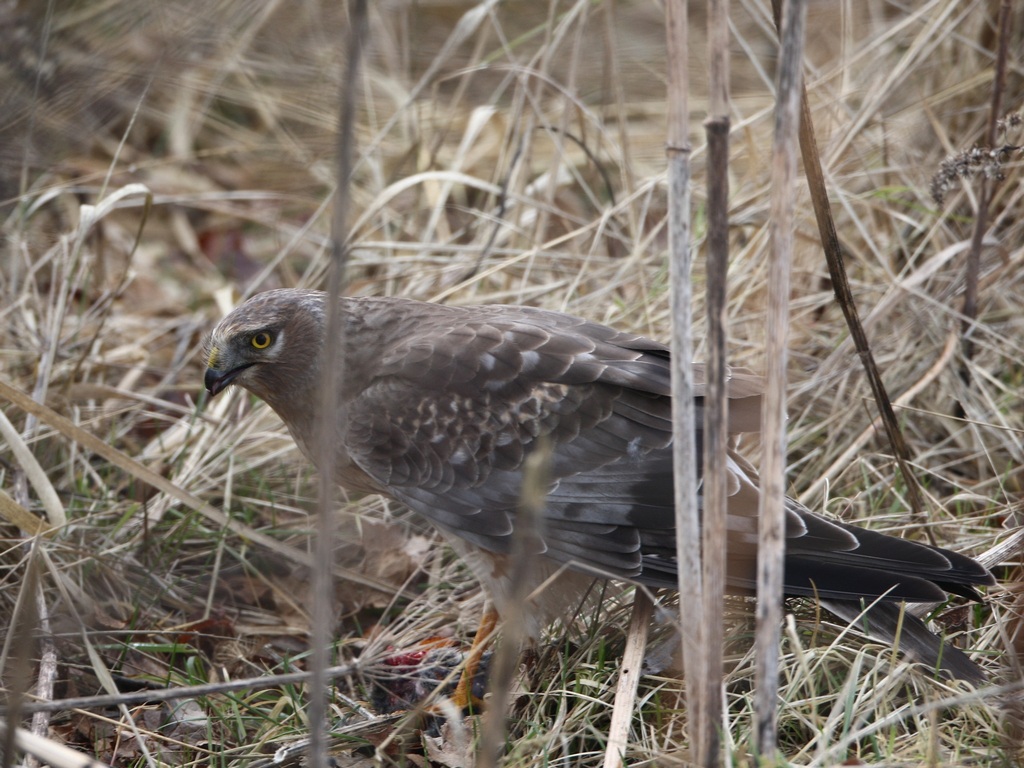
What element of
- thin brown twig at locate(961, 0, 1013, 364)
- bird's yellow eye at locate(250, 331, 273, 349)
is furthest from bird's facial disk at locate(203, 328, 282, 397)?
thin brown twig at locate(961, 0, 1013, 364)

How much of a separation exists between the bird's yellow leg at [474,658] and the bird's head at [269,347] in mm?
971

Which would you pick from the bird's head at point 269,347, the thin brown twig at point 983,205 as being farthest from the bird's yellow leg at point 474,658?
the thin brown twig at point 983,205

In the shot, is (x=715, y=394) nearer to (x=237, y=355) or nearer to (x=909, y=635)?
(x=909, y=635)

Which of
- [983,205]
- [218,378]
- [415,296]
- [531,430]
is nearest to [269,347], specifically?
[218,378]

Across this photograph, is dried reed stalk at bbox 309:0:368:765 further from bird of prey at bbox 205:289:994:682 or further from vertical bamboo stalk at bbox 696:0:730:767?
bird of prey at bbox 205:289:994:682

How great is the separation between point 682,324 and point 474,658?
5.51 feet

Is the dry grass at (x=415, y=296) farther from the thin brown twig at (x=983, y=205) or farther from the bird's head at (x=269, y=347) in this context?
the bird's head at (x=269, y=347)

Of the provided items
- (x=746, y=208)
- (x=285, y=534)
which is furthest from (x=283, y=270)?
(x=746, y=208)

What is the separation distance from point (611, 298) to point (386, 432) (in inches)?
70.3

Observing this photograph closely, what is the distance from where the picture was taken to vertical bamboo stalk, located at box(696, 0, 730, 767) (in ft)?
6.71

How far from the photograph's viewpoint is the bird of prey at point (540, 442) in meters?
2.84

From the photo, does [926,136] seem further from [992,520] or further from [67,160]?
[67,160]

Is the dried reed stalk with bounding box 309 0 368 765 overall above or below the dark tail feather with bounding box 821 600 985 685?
above

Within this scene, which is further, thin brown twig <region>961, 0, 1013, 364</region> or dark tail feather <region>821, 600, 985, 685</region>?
thin brown twig <region>961, 0, 1013, 364</region>
